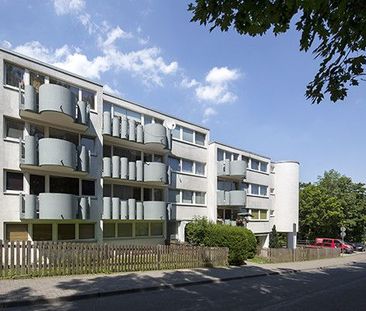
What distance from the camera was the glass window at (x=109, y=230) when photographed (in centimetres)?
2458

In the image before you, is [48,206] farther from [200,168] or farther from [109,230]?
[200,168]

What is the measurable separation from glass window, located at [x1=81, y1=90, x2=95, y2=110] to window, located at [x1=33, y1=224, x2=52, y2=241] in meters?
6.48

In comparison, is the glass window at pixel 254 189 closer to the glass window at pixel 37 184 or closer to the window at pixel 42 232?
the window at pixel 42 232

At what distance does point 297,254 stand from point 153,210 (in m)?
13.1

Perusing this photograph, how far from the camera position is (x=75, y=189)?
2188 centimetres

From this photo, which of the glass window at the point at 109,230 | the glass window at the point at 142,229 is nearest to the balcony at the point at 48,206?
the glass window at the point at 109,230

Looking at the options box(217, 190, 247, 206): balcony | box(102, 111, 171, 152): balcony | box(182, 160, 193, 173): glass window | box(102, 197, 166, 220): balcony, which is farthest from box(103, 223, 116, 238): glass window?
box(217, 190, 247, 206): balcony

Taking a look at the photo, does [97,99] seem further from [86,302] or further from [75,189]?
[86,302]

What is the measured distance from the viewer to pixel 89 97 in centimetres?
2262

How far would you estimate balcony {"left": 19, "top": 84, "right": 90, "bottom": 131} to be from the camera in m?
18.7

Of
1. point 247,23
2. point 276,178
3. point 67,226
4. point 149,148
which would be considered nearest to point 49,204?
point 67,226

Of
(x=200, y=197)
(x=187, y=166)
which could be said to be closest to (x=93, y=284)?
(x=187, y=166)

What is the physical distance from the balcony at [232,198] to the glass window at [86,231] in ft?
48.9

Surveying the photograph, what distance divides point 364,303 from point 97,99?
16.0 metres
